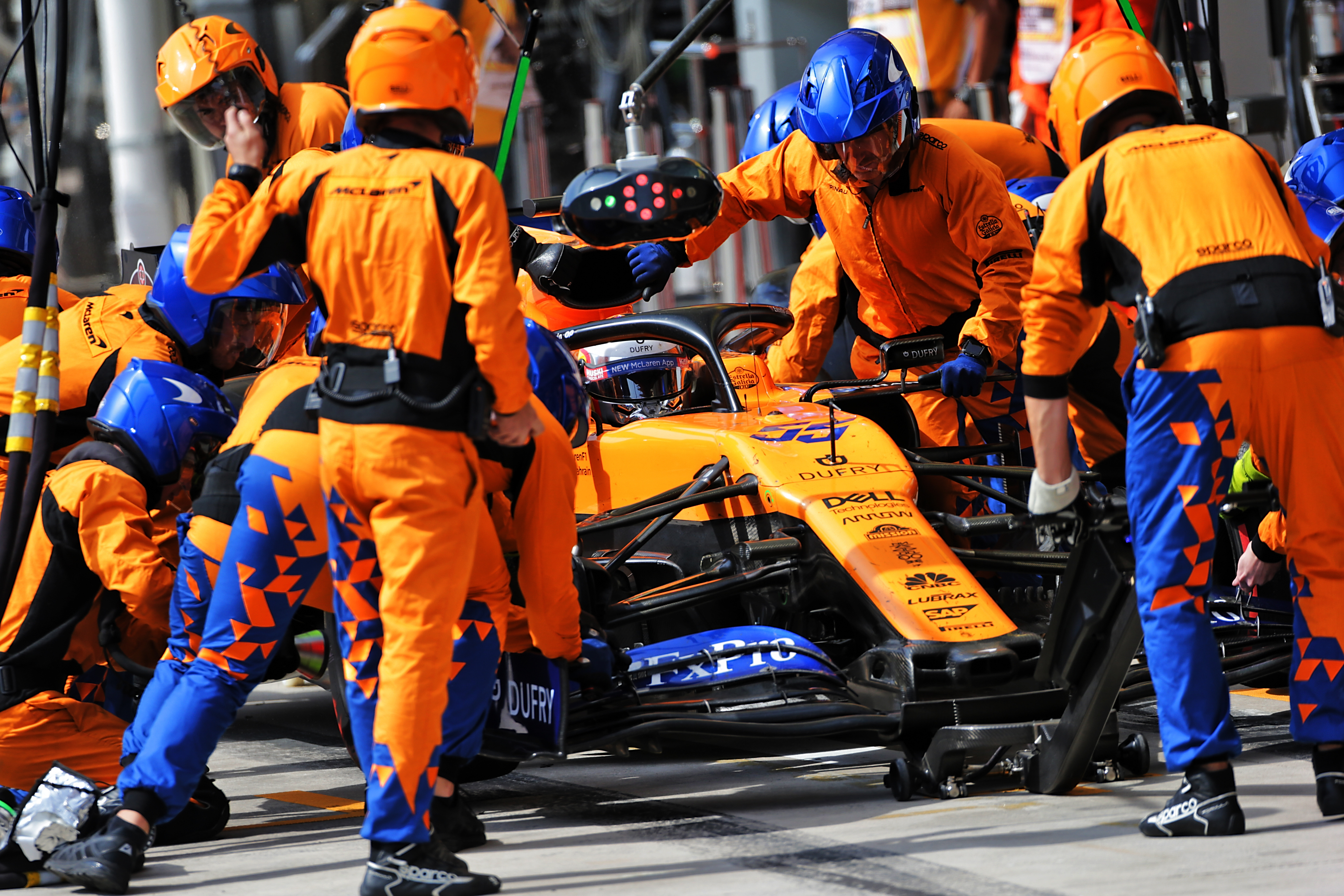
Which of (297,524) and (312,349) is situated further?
(312,349)

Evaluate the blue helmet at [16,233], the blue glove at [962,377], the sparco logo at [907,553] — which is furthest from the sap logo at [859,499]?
the blue helmet at [16,233]

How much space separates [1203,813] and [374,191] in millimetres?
2509

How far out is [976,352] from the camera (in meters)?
6.29

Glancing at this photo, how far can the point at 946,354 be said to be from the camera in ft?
21.6

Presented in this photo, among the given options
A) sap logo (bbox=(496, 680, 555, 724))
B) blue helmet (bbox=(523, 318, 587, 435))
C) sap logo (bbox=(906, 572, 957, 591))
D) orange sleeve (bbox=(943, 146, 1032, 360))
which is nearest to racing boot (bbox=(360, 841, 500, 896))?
sap logo (bbox=(496, 680, 555, 724))

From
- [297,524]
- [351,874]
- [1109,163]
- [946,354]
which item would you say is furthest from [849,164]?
[351,874]

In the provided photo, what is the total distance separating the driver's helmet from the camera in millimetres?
6559

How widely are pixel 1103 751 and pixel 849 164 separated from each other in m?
2.61

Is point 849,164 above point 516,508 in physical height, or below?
above

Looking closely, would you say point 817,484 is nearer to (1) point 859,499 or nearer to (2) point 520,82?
(1) point 859,499

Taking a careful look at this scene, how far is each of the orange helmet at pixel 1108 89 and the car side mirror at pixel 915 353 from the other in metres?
1.28

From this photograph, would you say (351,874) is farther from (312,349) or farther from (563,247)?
(563,247)

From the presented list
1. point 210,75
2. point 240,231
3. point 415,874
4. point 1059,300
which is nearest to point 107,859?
point 415,874

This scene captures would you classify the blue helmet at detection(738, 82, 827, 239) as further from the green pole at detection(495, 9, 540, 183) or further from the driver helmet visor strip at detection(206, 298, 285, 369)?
the driver helmet visor strip at detection(206, 298, 285, 369)
